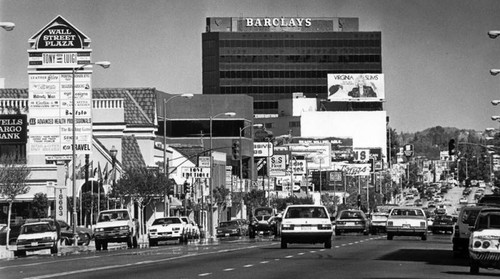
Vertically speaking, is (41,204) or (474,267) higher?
(41,204)

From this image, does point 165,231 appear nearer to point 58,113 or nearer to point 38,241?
point 58,113

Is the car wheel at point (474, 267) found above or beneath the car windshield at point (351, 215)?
beneath

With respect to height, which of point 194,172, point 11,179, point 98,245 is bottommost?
point 98,245

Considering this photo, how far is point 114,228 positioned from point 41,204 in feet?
97.9

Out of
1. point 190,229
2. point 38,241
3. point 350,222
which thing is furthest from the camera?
point 350,222

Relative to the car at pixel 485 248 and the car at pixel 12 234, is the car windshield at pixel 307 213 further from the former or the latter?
the car at pixel 12 234

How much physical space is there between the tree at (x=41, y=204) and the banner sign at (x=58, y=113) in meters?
23.0

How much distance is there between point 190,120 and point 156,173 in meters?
73.3

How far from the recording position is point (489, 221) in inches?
1398

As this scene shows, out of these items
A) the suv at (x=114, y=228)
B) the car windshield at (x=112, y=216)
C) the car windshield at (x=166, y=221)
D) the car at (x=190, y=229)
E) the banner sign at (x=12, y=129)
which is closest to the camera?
the suv at (x=114, y=228)

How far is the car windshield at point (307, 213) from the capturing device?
50.8 meters

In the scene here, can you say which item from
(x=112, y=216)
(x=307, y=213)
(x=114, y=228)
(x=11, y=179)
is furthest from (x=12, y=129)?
(x=307, y=213)

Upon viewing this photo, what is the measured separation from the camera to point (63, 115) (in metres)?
65.2

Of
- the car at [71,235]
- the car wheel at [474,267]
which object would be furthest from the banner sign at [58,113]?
the car wheel at [474,267]
